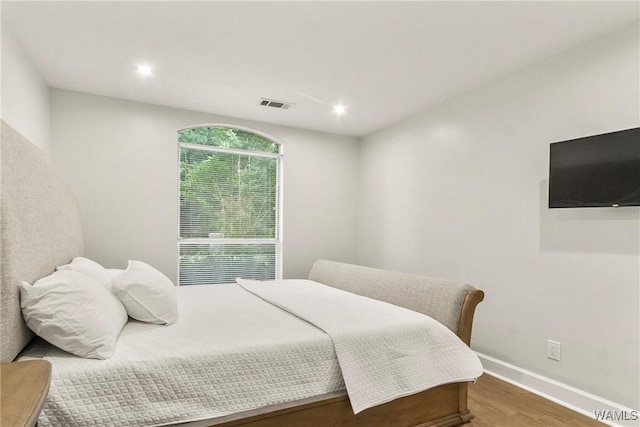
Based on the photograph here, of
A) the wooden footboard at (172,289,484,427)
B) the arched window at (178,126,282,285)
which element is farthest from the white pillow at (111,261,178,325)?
the arched window at (178,126,282,285)

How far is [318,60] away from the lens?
9.02 ft

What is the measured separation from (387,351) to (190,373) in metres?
0.92

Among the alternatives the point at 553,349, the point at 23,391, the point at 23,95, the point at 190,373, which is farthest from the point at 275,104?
the point at 23,391

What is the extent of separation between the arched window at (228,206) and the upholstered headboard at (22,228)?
1761mm

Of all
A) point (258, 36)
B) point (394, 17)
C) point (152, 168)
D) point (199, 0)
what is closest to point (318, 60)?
point (258, 36)

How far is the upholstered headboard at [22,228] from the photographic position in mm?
1383

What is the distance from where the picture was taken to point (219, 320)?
2037 millimetres

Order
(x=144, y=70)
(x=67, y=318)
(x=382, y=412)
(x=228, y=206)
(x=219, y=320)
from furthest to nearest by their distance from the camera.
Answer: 1. (x=228, y=206)
2. (x=144, y=70)
3. (x=219, y=320)
4. (x=382, y=412)
5. (x=67, y=318)

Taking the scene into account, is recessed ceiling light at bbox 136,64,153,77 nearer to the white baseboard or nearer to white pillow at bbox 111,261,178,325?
white pillow at bbox 111,261,178,325

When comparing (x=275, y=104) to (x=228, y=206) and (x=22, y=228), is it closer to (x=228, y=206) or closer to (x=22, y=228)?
(x=228, y=206)

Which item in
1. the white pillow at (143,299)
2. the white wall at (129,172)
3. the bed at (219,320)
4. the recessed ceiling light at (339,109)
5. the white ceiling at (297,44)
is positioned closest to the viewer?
the bed at (219,320)

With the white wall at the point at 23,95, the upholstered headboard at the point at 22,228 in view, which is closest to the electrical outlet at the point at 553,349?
the upholstered headboard at the point at 22,228

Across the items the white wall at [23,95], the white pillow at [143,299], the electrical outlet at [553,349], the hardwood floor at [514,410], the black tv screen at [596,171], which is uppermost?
the white wall at [23,95]

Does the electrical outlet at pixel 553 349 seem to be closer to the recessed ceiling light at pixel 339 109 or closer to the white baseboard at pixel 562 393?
the white baseboard at pixel 562 393
